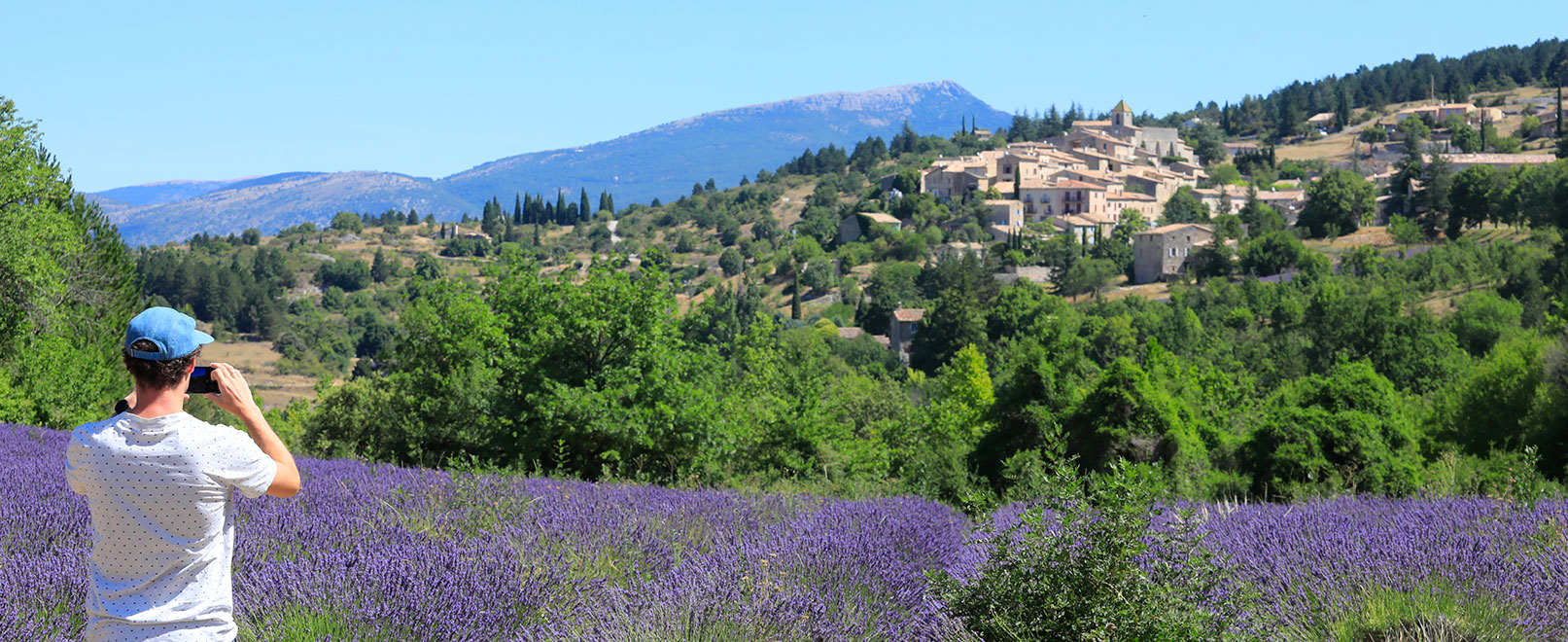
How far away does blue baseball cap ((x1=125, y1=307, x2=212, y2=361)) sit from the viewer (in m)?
2.30

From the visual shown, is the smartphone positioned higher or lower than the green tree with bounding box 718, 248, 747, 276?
higher

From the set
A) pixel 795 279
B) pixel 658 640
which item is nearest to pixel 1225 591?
pixel 658 640

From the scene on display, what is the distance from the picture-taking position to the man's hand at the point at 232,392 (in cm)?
244

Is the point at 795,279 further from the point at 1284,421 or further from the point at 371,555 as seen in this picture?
the point at 371,555

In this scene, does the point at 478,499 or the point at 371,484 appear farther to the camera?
the point at 371,484

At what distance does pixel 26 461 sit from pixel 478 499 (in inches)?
130

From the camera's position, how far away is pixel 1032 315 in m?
70.9

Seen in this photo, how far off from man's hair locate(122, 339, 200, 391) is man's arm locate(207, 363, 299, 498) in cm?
10

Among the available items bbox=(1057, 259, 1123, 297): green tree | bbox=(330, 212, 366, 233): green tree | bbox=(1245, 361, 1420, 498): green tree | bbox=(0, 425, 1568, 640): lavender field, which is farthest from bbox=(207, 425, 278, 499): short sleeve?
bbox=(330, 212, 366, 233): green tree

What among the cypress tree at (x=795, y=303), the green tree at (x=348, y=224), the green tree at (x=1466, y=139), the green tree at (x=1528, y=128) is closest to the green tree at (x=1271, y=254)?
the cypress tree at (x=795, y=303)

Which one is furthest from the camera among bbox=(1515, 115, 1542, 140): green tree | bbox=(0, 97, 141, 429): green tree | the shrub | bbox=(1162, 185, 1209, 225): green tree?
bbox=(1515, 115, 1542, 140): green tree

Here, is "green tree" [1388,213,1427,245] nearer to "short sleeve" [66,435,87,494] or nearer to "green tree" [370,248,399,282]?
"short sleeve" [66,435,87,494]

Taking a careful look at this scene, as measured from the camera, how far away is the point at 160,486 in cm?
234

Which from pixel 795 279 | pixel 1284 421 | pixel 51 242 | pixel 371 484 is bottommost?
pixel 795 279
